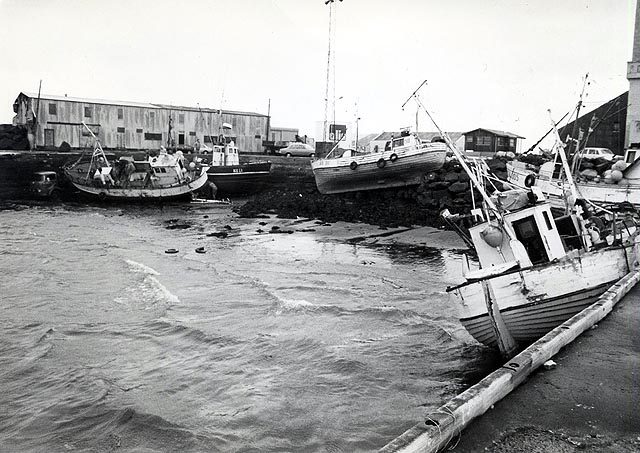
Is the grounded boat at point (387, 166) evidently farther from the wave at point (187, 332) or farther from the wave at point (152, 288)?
the wave at point (187, 332)

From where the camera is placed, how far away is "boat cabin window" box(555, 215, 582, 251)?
11.2 m

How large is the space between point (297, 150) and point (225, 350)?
1860 inches

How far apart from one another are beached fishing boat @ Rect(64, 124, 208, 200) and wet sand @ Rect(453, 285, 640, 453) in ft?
107

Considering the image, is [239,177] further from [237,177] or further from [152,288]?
[152,288]

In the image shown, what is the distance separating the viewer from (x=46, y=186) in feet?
127

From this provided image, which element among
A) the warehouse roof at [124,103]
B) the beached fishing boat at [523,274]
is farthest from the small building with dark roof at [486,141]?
the beached fishing boat at [523,274]

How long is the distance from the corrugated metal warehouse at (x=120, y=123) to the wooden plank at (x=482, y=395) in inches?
1828

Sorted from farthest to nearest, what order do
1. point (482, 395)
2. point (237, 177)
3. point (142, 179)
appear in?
point (237, 177) → point (142, 179) → point (482, 395)

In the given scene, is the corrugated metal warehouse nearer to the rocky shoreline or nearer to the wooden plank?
the rocky shoreline

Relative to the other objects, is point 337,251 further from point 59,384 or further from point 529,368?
point 529,368

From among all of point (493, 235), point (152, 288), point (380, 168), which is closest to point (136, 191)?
point (380, 168)

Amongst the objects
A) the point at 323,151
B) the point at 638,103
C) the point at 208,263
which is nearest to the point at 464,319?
the point at 208,263

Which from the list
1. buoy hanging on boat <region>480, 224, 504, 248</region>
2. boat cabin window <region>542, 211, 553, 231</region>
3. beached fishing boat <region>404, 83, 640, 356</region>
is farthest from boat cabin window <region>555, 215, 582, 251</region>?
buoy hanging on boat <region>480, 224, 504, 248</region>

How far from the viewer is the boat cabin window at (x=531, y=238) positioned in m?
9.79
